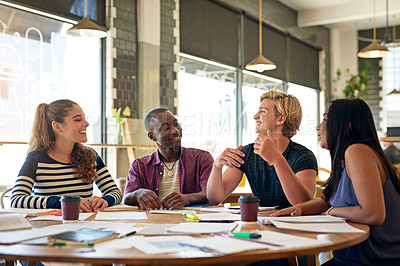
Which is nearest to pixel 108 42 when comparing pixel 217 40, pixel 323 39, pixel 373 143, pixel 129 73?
pixel 129 73

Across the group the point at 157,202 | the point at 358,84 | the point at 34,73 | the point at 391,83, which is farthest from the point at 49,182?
the point at 391,83

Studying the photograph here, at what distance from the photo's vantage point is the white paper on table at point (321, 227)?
1606mm

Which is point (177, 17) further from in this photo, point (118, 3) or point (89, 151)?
point (89, 151)

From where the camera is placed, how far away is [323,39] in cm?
1145

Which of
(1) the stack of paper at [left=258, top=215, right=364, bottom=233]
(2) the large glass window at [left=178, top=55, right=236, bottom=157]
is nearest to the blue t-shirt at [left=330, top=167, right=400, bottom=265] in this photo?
A: (1) the stack of paper at [left=258, top=215, right=364, bottom=233]

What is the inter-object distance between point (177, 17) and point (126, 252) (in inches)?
230

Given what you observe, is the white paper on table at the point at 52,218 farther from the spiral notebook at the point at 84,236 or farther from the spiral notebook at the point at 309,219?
the spiral notebook at the point at 309,219

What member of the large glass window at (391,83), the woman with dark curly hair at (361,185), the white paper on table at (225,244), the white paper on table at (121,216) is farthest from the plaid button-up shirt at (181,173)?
the large glass window at (391,83)

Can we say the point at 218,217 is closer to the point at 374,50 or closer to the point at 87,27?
the point at 87,27

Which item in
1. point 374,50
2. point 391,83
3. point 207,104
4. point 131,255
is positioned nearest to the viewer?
point 131,255

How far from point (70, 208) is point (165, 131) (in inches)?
49.1

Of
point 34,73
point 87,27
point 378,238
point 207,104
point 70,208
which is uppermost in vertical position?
point 87,27

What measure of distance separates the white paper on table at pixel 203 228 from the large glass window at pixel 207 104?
→ 17.0 ft

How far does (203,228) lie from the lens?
63.7 inches
